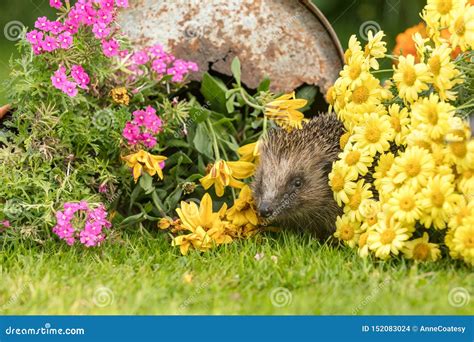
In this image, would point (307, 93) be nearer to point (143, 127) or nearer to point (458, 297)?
point (143, 127)

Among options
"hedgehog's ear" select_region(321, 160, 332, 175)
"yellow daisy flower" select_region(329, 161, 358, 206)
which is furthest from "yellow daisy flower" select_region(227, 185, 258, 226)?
"yellow daisy flower" select_region(329, 161, 358, 206)

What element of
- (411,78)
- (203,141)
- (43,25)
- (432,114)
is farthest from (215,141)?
(432,114)

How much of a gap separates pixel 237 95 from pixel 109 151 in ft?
2.57

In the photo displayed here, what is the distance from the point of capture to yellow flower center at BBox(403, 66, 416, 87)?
369 cm

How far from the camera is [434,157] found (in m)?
3.53

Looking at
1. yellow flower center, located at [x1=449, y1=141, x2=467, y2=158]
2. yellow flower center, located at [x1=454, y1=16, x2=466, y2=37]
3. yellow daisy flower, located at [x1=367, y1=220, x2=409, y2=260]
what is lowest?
yellow daisy flower, located at [x1=367, y1=220, x2=409, y2=260]

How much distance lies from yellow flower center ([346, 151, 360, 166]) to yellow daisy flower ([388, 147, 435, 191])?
240 mm

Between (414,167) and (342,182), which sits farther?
(342,182)

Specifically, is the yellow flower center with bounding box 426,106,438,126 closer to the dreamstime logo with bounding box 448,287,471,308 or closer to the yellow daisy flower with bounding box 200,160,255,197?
the dreamstime logo with bounding box 448,287,471,308

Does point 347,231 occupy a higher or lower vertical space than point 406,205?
lower

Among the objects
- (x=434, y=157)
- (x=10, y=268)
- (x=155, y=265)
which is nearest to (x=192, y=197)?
(x=155, y=265)

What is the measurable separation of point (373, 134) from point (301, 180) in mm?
525

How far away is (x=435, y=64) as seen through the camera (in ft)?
11.9

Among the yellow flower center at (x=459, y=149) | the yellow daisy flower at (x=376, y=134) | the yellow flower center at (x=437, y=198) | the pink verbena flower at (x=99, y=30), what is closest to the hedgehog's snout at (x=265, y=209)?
the yellow daisy flower at (x=376, y=134)
